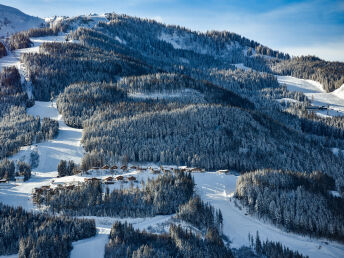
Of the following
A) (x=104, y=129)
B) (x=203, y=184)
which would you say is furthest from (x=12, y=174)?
(x=203, y=184)

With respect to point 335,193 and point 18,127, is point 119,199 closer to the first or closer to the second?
point 335,193

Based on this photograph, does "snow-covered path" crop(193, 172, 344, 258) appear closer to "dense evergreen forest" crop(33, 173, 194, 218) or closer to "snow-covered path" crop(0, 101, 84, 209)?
"dense evergreen forest" crop(33, 173, 194, 218)

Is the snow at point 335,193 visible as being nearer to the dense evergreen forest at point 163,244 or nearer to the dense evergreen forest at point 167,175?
the dense evergreen forest at point 167,175

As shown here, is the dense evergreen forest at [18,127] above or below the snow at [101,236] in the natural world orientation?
above

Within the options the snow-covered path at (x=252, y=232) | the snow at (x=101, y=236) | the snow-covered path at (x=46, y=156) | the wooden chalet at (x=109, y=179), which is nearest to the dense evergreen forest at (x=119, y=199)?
the snow at (x=101, y=236)

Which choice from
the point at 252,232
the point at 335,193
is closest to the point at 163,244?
the point at 252,232
